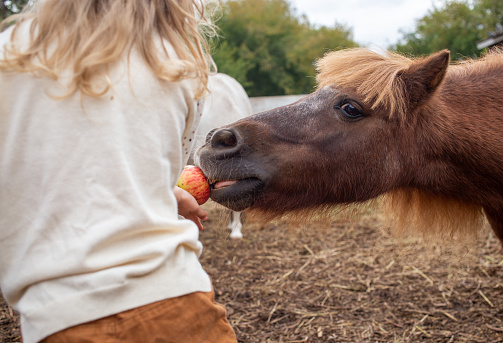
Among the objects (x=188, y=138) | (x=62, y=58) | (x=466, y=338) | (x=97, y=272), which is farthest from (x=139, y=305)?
(x=466, y=338)

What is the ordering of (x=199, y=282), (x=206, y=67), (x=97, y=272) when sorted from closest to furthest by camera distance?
(x=97, y=272), (x=199, y=282), (x=206, y=67)

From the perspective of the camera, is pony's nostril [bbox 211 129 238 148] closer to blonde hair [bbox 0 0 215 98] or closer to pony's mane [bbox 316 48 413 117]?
pony's mane [bbox 316 48 413 117]

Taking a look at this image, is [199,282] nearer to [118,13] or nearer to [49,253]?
[49,253]

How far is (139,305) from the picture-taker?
124 cm

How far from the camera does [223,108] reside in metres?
5.88

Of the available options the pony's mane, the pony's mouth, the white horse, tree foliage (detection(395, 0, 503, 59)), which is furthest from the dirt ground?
tree foliage (detection(395, 0, 503, 59))

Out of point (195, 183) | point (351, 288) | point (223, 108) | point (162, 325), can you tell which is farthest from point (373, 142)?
point (223, 108)

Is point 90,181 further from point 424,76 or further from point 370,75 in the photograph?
point 424,76

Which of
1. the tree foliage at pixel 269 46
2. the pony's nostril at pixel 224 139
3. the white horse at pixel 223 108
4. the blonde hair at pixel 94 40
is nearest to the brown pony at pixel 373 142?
the pony's nostril at pixel 224 139

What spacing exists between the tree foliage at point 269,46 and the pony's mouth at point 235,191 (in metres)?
10.4

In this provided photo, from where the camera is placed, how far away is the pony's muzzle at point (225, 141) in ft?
7.37

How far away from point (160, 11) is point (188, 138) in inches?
16.3

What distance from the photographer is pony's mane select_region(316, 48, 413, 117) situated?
2.44m

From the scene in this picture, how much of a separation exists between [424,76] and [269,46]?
1287 centimetres
